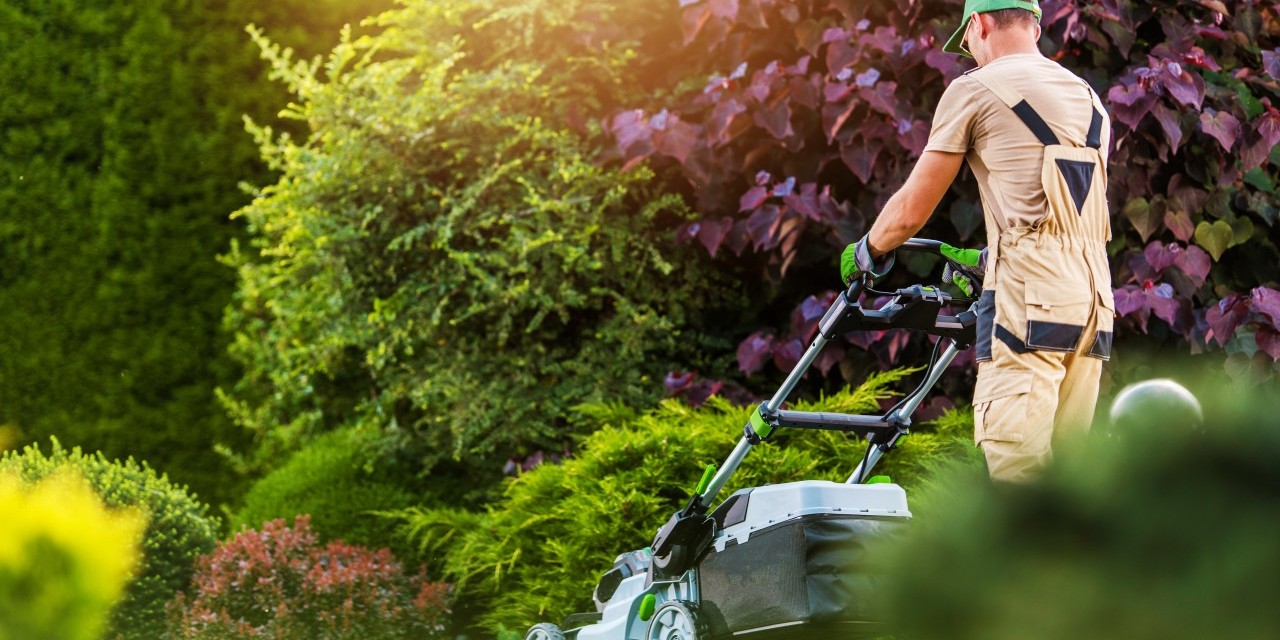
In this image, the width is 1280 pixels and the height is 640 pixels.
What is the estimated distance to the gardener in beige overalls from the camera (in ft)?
9.59

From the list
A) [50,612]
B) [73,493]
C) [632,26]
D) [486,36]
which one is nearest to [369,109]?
[486,36]

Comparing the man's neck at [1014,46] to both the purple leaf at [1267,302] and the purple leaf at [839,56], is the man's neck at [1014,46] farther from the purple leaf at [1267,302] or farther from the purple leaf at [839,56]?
the purple leaf at [839,56]

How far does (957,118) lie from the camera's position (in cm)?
304

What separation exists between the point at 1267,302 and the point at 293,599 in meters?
3.72

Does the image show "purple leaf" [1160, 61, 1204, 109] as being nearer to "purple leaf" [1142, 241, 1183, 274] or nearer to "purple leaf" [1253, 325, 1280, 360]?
"purple leaf" [1142, 241, 1183, 274]

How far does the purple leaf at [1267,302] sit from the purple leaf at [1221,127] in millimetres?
507

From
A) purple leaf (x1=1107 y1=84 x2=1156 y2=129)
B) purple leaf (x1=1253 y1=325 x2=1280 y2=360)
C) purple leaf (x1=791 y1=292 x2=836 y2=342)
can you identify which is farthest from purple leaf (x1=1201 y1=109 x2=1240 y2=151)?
purple leaf (x1=791 y1=292 x2=836 y2=342)

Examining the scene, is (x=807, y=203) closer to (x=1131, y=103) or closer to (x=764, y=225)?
(x=764, y=225)

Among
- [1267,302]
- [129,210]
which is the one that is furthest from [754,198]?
[129,210]

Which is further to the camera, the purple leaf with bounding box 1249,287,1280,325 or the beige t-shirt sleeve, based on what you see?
the purple leaf with bounding box 1249,287,1280,325

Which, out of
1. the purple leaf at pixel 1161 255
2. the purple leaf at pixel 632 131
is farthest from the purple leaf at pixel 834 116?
the purple leaf at pixel 1161 255

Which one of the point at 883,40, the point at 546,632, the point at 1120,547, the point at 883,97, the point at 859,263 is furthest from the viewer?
the point at 883,40

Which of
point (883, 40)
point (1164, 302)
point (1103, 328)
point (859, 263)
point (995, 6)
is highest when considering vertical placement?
point (883, 40)

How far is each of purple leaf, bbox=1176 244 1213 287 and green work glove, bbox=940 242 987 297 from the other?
A: 1524mm
